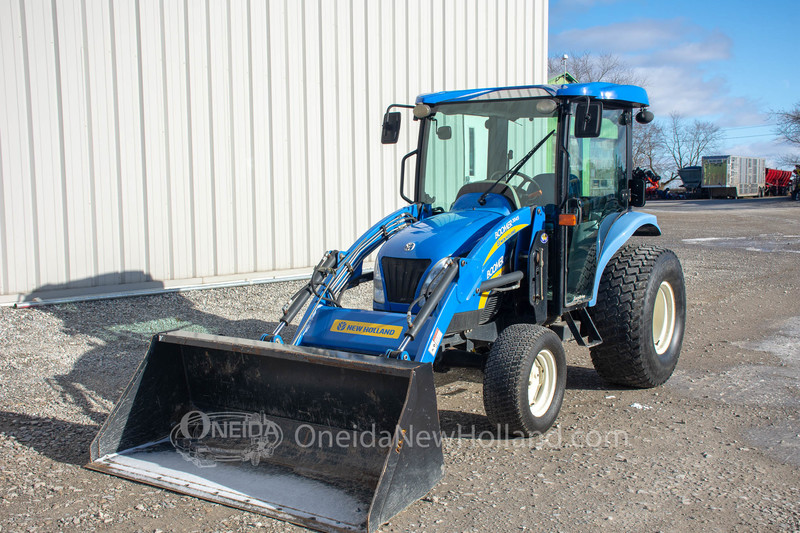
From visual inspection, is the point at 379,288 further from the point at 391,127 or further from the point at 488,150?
the point at 391,127

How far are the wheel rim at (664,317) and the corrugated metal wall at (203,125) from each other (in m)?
5.42

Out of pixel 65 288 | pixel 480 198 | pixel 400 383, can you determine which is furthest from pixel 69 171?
pixel 400 383

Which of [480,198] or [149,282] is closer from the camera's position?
[480,198]

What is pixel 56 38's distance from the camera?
7.97m

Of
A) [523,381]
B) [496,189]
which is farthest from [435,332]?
[496,189]

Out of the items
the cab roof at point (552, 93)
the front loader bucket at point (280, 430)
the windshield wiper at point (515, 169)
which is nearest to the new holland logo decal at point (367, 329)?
the front loader bucket at point (280, 430)

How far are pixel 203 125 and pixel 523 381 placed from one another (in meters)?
6.26

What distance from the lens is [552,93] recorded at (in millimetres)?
5184

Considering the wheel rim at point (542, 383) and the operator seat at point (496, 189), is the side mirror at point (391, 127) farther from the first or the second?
the wheel rim at point (542, 383)

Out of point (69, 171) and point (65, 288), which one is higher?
point (69, 171)

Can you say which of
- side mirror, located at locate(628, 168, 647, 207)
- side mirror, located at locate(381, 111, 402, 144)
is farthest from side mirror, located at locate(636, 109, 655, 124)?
side mirror, located at locate(381, 111, 402, 144)

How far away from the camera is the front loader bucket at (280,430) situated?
3645 millimetres

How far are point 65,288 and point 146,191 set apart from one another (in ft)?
4.79

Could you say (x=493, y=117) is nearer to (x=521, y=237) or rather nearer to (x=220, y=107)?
(x=521, y=237)
